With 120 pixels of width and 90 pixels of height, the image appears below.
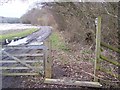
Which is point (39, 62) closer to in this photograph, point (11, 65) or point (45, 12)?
point (11, 65)

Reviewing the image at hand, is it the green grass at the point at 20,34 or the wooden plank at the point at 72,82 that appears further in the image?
the wooden plank at the point at 72,82

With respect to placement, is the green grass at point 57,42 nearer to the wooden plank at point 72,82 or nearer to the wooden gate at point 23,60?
the wooden gate at point 23,60

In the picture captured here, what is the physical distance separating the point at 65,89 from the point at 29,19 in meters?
0.59

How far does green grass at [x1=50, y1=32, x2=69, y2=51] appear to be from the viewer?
1523 mm

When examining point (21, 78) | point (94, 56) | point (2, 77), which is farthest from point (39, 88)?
point (94, 56)

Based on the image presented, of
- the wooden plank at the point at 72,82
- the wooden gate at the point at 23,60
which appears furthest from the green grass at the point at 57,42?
the wooden plank at the point at 72,82

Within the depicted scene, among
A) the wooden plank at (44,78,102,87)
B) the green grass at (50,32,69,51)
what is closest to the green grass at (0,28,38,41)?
the green grass at (50,32,69,51)

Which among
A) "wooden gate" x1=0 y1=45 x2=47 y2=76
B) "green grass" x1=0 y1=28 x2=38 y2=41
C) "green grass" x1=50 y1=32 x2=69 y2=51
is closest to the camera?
"green grass" x1=0 y1=28 x2=38 y2=41

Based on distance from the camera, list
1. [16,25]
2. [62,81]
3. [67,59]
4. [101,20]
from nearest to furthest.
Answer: [16,25] → [101,20] → [62,81] → [67,59]

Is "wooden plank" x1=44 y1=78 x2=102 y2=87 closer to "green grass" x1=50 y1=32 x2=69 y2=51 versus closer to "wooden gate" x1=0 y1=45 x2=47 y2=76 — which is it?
"wooden gate" x1=0 y1=45 x2=47 y2=76

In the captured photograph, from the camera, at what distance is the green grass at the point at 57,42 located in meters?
1.52

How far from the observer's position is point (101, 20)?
5.12ft

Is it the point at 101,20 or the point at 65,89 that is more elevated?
the point at 101,20

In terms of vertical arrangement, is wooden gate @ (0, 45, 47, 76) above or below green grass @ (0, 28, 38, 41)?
below
